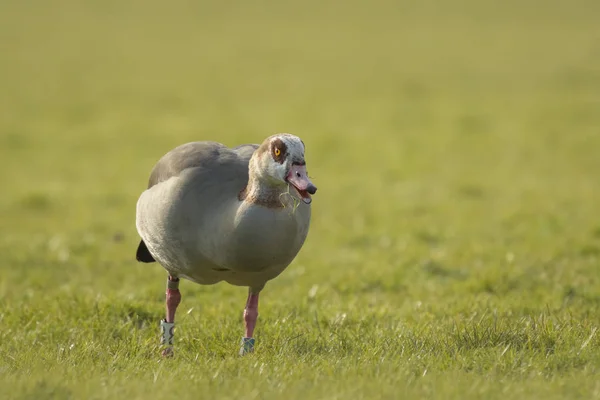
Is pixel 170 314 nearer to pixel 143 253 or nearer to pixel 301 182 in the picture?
pixel 143 253

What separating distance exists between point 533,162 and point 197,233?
14.3m

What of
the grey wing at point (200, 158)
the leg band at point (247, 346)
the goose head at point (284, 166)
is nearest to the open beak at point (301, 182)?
the goose head at point (284, 166)

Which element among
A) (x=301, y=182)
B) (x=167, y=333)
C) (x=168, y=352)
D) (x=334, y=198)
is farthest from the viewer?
(x=334, y=198)

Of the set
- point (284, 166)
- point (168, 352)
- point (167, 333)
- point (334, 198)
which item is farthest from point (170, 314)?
point (334, 198)

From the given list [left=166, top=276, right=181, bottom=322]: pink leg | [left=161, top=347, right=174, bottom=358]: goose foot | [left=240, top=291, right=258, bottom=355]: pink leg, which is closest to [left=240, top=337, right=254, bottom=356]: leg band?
[left=240, top=291, right=258, bottom=355]: pink leg

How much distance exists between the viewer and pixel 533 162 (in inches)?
749

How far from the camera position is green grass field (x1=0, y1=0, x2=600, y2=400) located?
5.54 metres

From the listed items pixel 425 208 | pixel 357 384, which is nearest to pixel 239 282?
pixel 357 384

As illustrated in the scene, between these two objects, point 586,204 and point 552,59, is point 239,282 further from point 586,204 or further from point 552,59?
point 552,59

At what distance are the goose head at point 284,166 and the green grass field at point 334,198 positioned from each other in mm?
1056

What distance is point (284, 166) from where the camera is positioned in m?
5.34

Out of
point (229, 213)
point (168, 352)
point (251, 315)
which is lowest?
point (168, 352)

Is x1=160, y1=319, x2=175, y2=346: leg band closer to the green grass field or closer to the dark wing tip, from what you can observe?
the green grass field

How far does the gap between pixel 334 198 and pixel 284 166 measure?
10773mm
